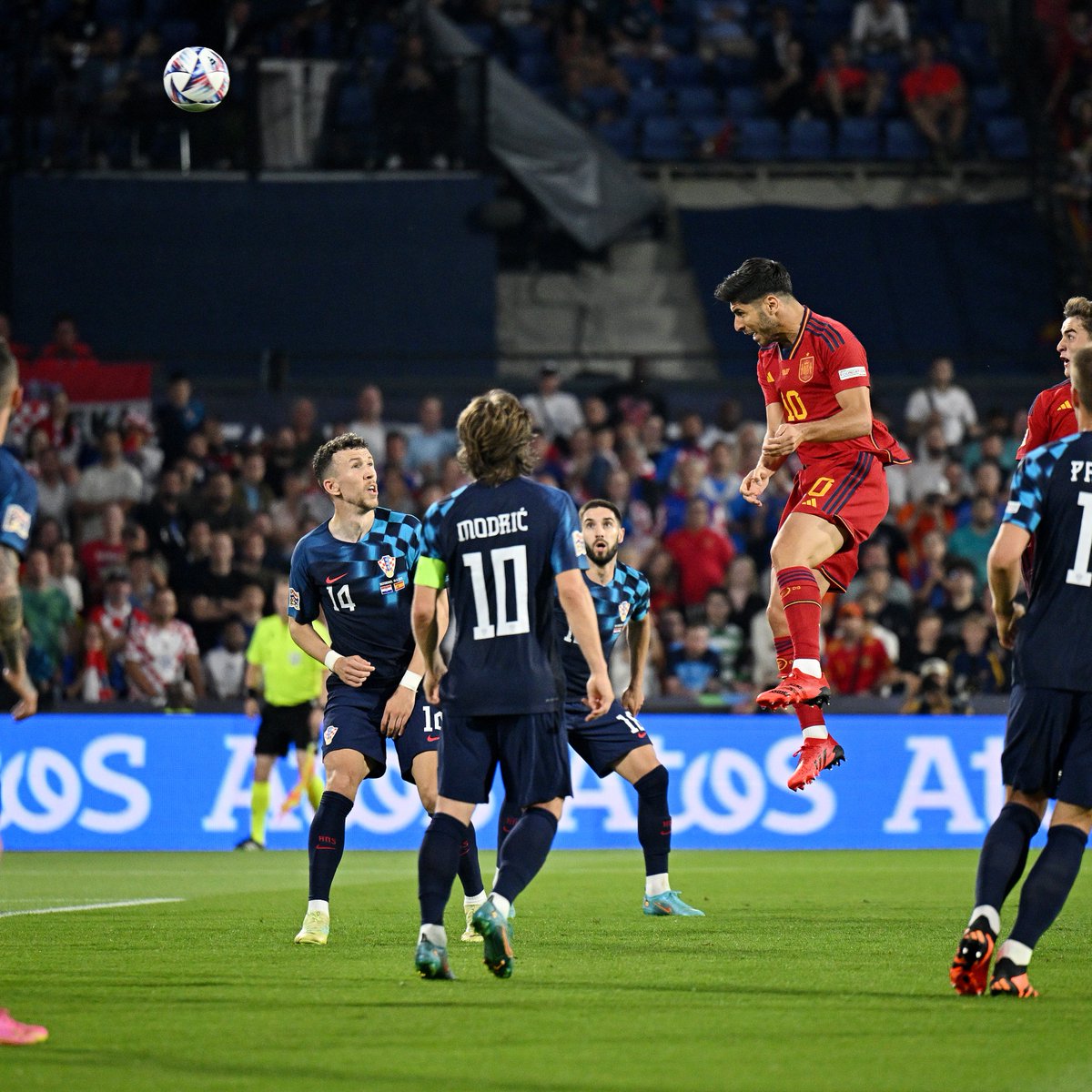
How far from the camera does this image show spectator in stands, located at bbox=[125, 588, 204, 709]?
16797mm

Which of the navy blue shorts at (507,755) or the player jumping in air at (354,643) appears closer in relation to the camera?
the navy blue shorts at (507,755)

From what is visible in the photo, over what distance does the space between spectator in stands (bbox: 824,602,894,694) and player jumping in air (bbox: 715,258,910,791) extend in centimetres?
766

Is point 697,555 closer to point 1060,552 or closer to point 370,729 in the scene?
point 370,729

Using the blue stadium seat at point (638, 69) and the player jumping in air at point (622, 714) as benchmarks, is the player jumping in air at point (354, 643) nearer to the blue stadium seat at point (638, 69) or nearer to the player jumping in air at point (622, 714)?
the player jumping in air at point (622, 714)

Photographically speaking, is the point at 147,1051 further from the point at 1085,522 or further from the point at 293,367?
the point at 293,367

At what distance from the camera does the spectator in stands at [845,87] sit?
23.3m

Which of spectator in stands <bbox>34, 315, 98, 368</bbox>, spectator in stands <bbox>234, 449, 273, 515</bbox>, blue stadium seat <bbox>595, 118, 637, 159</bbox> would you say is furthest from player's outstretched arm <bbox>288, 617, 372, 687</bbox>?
blue stadium seat <bbox>595, 118, 637, 159</bbox>

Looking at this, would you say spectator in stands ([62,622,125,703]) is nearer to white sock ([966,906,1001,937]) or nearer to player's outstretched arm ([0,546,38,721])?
player's outstretched arm ([0,546,38,721])

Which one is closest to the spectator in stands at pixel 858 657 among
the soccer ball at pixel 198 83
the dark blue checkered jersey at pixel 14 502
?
the soccer ball at pixel 198 83

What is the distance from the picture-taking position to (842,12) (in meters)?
24.2

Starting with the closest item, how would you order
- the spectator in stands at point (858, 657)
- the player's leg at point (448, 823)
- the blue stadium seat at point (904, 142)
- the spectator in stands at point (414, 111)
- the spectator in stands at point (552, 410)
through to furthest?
the player's leg at point (448, 823)
the spectator in stands at point (858, 657)
the spectator in stands at point (552, 410)
the spectator in stands at point (414, 111)
the blue stadium seat at point (904, 142)

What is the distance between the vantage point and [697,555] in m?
17.9

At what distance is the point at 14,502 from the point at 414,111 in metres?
15.5

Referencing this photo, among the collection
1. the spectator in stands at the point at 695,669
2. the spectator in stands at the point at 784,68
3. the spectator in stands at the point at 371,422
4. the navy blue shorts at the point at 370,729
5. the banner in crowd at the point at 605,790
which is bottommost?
the banner in crowd at the point at 605,790
